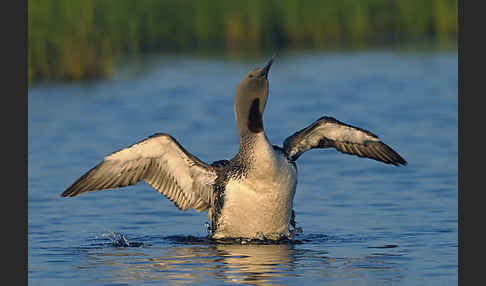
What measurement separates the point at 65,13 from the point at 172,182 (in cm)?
1378

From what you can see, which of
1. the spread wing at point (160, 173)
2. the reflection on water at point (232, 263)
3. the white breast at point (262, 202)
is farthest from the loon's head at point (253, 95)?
the reflection on water at point (232, 263)

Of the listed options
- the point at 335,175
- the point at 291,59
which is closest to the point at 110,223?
the point at 335,175

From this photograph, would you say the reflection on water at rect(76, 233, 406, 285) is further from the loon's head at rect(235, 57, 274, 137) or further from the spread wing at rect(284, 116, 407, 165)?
the loon's head at rect(235, 57, 274, 137)

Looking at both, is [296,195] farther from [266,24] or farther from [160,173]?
[266,24]

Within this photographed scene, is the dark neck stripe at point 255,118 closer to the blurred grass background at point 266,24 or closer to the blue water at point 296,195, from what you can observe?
the blue water at point 296,195

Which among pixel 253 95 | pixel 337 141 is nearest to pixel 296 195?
pixel 337 141

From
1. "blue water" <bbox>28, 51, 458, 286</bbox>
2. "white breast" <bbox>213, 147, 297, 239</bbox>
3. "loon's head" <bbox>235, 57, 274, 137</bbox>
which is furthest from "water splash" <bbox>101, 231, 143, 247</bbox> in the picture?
"loon's head" <bbox>235, 57, 274, 137</bbox>

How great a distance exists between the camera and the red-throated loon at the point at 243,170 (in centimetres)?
898

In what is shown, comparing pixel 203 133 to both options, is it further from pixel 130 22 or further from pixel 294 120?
pixel 130 22

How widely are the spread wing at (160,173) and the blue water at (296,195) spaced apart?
449 mm

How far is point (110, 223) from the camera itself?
34.7 ft

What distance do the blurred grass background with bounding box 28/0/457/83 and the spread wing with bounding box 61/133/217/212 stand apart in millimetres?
14906

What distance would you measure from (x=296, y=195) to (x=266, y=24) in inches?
695

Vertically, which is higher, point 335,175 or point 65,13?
point 65,13
